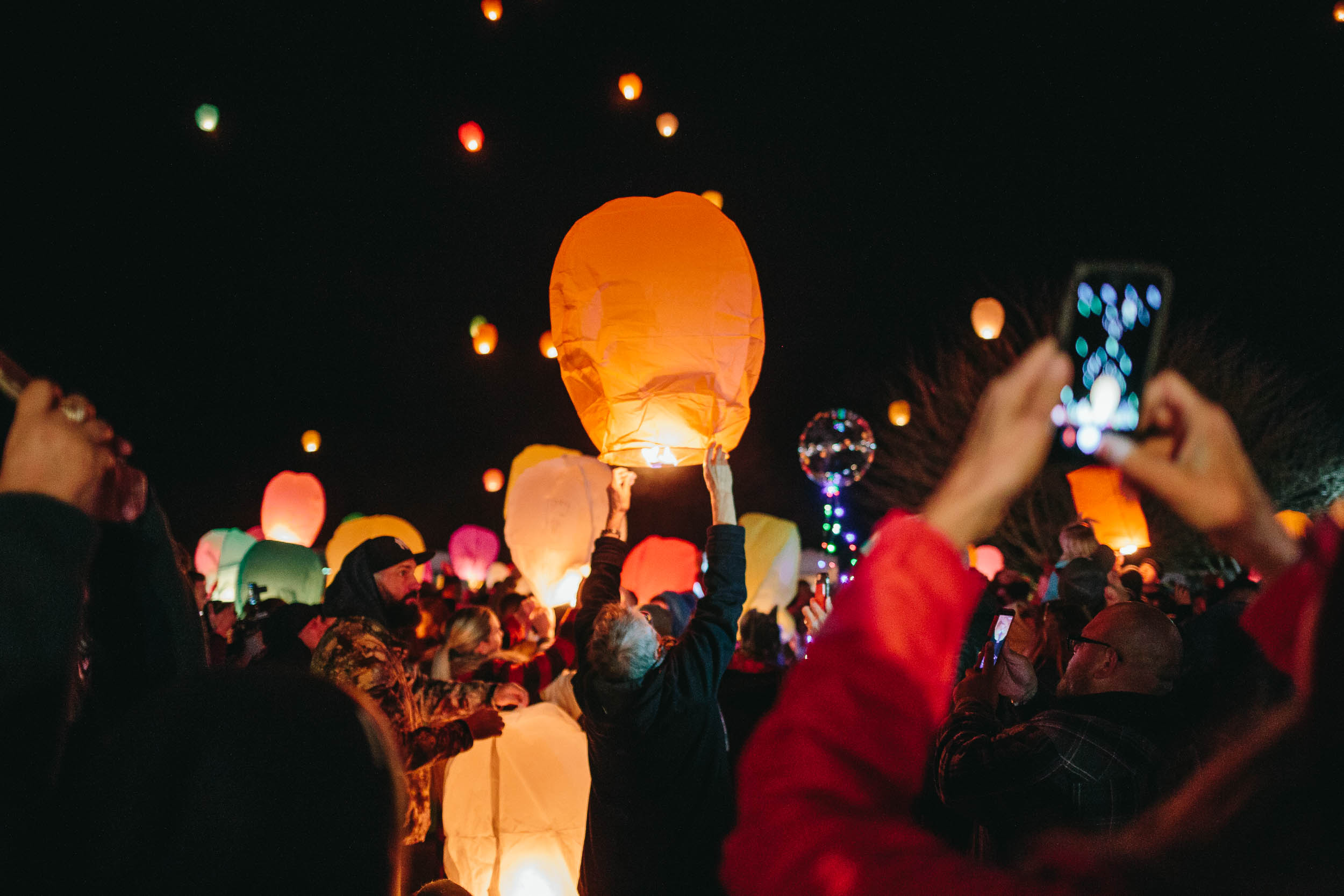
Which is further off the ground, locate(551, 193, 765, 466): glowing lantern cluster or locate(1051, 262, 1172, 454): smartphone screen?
locate(551, 193, 765, 466): glowing lantern cluster

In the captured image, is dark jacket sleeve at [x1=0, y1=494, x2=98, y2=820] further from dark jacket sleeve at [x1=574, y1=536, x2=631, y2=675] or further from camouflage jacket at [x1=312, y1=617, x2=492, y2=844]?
camouflage jacket at [x1=312, y1=617, x2=492, y2=844]

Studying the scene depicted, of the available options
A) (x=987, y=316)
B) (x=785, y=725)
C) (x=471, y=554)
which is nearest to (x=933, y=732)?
(x=785, y=725)

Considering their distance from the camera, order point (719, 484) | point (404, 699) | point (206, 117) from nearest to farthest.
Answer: point (719, 484)
point (404, 699)
point (206, 117)

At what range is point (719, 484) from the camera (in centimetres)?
322

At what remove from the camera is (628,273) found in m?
3.07

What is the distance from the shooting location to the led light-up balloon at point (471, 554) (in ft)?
54.7

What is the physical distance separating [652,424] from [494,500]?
38090 mm

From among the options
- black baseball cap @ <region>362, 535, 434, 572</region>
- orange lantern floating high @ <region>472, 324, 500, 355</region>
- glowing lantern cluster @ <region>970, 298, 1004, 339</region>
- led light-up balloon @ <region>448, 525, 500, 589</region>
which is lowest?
black baseball cap @ <region>362, 535, 434, 572</region>

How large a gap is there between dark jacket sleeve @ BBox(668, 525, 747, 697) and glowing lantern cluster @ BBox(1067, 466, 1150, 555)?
7.59 meters

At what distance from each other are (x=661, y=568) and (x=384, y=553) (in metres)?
8.22

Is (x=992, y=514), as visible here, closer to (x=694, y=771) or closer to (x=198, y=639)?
(x=198, y=639)

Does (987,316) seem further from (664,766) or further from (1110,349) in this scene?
(1110,349)

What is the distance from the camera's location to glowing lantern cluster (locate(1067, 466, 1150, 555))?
9391 mm

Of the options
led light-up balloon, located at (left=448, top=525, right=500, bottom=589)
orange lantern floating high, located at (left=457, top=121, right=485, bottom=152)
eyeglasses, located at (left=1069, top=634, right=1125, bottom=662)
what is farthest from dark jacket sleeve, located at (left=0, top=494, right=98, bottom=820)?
led light-up balloon, located at (left=448, top=525, right=500, bottom=589)
